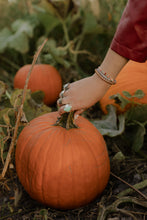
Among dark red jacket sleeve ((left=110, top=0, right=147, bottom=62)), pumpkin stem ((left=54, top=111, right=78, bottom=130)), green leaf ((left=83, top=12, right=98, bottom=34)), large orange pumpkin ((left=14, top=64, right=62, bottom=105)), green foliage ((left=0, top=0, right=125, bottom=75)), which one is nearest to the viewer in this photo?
dark red jacket sleeve ((left=110, top=0, right=147, bottom=62))

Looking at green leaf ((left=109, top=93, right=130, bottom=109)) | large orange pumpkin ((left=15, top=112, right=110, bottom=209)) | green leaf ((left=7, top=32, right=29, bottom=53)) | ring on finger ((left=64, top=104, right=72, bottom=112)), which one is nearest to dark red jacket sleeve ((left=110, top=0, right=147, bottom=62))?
ring on finger ((left=64, top=104, right=72, bottom=112))

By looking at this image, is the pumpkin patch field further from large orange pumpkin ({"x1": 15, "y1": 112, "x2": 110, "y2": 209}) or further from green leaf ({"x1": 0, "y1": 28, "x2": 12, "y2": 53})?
green leaf ({"x1": 0, "y1": 28, "x2": 12, "y2": 53})

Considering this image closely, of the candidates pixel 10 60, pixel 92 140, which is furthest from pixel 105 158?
pixel 10 60

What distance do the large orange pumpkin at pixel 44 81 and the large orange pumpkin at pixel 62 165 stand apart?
38.5 inches

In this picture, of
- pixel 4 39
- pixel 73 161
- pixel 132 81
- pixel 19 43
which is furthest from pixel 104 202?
pixel 4 39

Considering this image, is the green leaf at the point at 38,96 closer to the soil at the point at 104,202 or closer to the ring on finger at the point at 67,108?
the soil at the point at 104,202

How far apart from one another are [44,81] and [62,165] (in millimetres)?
1189

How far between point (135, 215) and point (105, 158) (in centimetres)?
28

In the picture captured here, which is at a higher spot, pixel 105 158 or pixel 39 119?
pixel 39 119

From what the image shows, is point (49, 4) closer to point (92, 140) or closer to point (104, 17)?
point (104, 17)

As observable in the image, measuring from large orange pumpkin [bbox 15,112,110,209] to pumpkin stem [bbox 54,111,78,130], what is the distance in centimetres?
2

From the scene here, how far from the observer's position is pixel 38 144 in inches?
45.2

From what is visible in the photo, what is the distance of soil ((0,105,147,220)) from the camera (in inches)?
42.8

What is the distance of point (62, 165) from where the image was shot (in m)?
1.10
